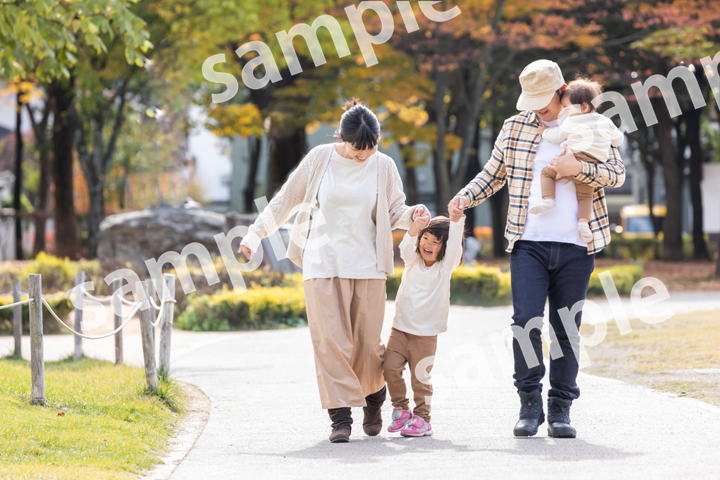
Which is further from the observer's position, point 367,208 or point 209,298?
point 209,298

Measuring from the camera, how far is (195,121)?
23812 mm

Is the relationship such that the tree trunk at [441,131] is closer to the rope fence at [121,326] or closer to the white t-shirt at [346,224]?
the rope fence at [121,326]

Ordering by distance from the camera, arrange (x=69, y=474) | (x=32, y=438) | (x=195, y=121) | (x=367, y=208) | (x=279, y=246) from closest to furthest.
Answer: (x=69, y=474) → (x=32, y=438) → (x=367, y=208) → (x=279, y=246) → (x=195, y=121)

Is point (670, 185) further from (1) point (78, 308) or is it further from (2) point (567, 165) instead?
(2) point (567, 165)

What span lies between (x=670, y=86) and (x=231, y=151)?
33.3 metres

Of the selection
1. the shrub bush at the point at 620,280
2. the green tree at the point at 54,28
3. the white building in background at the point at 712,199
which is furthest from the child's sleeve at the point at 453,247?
the white building in background at the point at 712,199

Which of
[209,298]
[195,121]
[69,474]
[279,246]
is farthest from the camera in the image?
[195,121]

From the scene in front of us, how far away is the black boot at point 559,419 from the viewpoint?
4758 mm

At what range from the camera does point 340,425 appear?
4.88 meters

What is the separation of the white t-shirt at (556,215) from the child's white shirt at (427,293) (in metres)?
0.43

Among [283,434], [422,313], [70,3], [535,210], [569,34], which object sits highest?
[569,34]

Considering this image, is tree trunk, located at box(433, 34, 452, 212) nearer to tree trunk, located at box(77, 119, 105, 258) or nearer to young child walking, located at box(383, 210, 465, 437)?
tree trunk, located at box(77, 119, 105, 258)

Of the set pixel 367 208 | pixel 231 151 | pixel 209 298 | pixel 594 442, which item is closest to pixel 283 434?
pixel 367 208

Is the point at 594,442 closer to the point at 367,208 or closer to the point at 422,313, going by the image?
the point at 422,313
